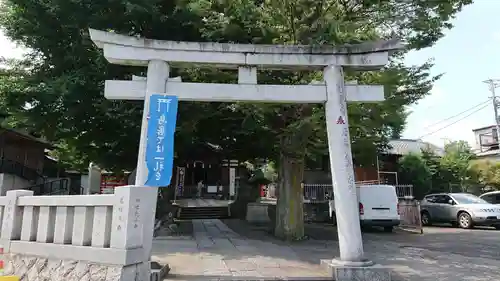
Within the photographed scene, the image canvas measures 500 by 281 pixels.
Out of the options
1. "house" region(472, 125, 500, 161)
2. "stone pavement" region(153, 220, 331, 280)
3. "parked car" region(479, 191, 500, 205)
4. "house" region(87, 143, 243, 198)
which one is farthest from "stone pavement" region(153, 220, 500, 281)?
"house" region(472, 125, 500, 161)

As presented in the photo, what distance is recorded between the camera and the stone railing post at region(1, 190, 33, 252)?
246 inches

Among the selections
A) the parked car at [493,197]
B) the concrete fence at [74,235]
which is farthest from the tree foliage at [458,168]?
the concrete fence at [74,235]

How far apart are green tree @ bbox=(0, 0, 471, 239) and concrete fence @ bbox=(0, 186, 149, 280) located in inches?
191

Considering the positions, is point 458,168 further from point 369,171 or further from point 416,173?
point 369,171

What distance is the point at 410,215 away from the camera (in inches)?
630

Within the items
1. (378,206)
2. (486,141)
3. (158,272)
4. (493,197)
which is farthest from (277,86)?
(486,141)

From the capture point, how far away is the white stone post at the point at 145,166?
18.2ft

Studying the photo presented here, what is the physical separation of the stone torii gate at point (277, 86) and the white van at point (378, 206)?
8035 millimetres

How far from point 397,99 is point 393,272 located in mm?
4642

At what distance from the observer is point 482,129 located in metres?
37.5

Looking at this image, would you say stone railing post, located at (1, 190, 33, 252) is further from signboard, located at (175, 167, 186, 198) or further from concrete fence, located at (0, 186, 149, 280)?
signboard, located at (175, 167, 186, 198)

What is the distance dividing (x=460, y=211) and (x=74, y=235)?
56.4 ft

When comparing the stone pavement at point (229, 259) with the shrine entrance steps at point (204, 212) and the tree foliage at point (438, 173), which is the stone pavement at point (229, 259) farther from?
the tree foliage at point (438, 173)

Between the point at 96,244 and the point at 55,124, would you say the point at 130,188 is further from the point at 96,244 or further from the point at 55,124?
the point at 55,124
